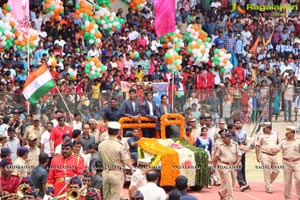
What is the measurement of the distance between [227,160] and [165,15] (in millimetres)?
8148

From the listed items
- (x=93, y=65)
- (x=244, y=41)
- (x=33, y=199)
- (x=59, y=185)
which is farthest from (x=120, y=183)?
(x=244, y=41)

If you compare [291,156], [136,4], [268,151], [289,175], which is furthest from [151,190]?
[136,4]

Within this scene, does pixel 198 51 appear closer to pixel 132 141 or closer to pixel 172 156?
pixel 132 141

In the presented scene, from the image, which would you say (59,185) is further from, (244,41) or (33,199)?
(244,41)

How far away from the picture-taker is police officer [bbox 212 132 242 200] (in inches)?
910

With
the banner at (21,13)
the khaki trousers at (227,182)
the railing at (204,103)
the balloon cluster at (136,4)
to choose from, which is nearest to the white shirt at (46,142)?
the railing at (204,103)

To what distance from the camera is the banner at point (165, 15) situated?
99.5 feet

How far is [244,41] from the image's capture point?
38.2 m

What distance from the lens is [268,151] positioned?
24953 millimetres

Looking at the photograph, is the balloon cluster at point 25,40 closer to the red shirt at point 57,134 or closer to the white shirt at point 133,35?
the white shirt at point 133,35

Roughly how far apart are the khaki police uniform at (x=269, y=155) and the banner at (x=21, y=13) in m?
7.38

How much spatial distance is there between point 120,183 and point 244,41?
1922 centimetres

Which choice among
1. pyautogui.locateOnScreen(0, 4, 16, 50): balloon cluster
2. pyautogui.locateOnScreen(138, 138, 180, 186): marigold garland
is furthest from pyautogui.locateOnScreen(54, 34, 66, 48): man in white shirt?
pyautogui.locateOnScreen(138, 138, 180, 186): marigold garland

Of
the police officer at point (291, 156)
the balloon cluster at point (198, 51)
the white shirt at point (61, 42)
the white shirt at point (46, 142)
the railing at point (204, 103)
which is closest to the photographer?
the police officer at point (291, 156)
